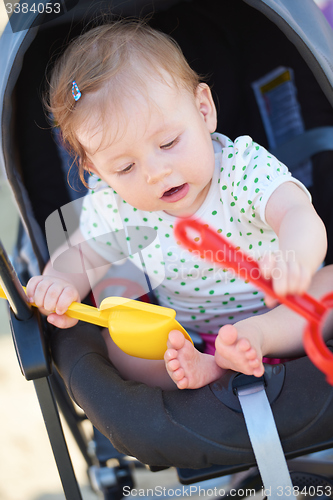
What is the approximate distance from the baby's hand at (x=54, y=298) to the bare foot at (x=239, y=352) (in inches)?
10.0

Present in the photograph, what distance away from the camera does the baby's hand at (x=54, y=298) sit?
79 centimetres

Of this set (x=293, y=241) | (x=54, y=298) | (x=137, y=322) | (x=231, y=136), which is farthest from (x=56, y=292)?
(x=231, y=136)

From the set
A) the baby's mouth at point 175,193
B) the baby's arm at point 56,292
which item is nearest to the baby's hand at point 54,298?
the baby's arm at point 56,292

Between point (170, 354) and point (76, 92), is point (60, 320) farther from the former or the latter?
point (76, 92)

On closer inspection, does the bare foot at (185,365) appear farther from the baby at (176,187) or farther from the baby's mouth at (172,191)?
the baby's mouth at (172,191)

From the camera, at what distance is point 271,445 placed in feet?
1.99

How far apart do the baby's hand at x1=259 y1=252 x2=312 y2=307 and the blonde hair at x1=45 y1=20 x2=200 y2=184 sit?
40 cm

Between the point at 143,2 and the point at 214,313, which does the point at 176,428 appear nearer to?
the point at 214,313

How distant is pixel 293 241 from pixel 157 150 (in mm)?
249

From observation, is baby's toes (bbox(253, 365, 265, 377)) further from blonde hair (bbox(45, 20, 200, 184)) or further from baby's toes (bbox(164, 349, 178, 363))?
blonde hair (bbox(45, 20, 200, 184))

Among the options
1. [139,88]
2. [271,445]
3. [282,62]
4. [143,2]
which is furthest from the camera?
[282,62]

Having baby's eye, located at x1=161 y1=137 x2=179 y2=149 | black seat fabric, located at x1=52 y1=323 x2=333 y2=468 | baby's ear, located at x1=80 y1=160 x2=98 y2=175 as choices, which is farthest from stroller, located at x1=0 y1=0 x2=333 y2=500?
baby's eye, located at x1=161 y1=137 x2=179 y2=149

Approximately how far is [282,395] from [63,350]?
33cm

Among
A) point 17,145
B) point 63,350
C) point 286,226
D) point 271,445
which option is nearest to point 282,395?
point 271,445
